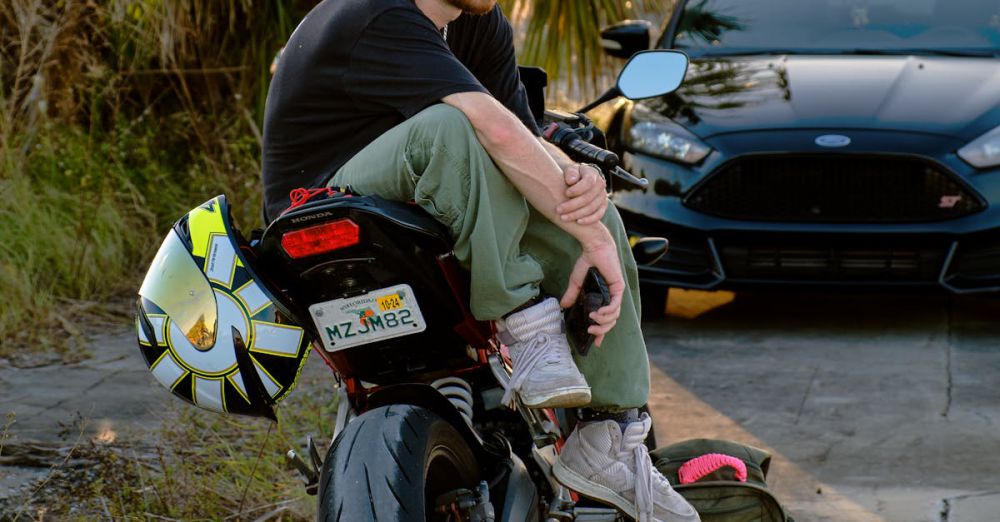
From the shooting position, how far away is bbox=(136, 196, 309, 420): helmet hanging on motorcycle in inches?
92.0

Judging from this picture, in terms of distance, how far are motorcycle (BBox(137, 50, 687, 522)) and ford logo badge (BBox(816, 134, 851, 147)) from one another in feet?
9.98

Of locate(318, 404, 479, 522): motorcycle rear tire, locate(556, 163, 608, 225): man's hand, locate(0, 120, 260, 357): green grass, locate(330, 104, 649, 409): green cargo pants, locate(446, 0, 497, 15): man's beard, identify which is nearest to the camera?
locate(318, 404, 479, 522): motorcycle rear tire

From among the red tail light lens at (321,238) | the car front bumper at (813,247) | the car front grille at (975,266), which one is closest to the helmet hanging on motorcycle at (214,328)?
the red tail light lens at (321,238)

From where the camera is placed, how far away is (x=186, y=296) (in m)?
2.35

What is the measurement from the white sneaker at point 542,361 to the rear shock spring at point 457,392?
0.77 ft

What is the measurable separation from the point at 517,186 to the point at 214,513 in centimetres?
144

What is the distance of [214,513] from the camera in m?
3.41

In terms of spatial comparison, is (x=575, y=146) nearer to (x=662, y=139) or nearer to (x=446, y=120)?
(x=446, y=120)

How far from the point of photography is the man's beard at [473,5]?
2.55 metres

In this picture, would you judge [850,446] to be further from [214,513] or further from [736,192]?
[214,513]

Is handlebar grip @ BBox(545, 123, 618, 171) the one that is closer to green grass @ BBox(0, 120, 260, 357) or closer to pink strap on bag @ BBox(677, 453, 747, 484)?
pink strap on bag @ BBox(677, 453, 747, 484)

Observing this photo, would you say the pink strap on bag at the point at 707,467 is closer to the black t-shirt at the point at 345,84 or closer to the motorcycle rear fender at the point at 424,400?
the motorcycle rear fender at the point at 424,400

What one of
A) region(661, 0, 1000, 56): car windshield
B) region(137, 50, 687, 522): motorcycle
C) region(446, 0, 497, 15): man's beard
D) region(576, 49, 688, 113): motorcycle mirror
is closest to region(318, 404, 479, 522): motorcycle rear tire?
region(137, 50, 687, 522): motorcycle

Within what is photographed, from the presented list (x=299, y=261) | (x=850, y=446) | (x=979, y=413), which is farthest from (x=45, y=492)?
(x=979, y=413)
